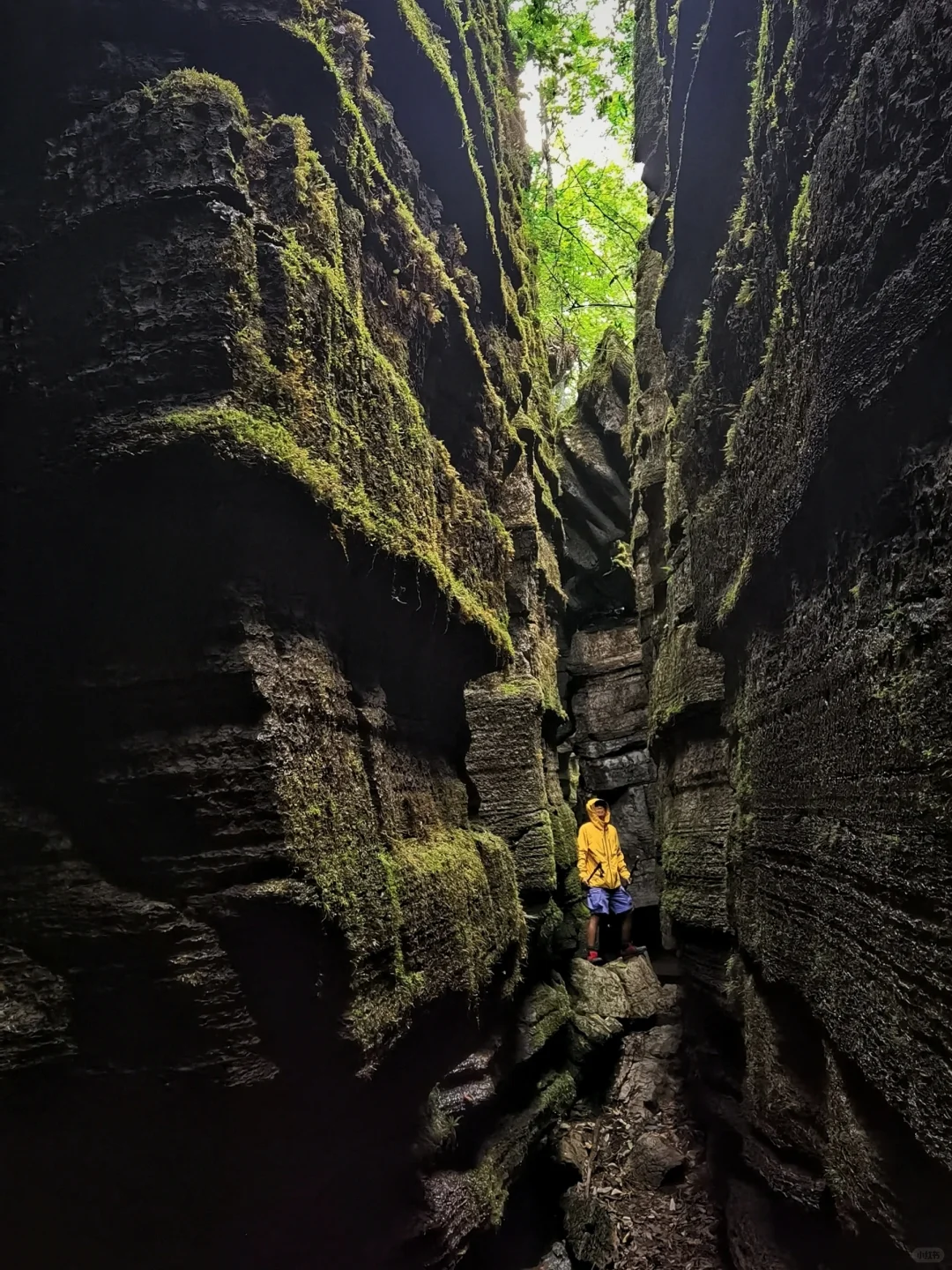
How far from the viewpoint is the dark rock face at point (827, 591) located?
188cm

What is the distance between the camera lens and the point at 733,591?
3.92 metres

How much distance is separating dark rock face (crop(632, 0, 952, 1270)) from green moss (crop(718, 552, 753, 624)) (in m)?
0.03

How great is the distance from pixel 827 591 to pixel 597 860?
7.50 m

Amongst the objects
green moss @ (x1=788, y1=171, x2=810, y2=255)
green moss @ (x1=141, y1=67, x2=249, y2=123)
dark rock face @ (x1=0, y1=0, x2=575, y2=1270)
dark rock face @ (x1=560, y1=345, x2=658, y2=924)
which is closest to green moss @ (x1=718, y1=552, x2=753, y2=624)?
green moss @ (x1=788, y1=171, x2=810, y2=255)

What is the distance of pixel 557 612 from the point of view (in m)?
11.2

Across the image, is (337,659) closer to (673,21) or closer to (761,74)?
(761,74)

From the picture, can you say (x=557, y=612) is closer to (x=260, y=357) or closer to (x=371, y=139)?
(x=371, y=139)

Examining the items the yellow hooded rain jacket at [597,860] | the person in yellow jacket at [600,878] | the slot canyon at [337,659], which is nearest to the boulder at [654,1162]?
the slot canyon at [337,659]

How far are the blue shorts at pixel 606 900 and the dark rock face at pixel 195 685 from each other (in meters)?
6.45

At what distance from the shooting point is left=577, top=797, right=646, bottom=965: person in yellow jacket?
939 cm

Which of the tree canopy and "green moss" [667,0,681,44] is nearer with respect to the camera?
"green moss" [667,0,681,44]

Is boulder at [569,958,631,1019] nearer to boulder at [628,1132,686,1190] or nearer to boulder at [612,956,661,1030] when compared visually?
boulder at [612,956,661,1030]

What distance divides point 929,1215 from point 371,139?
4.98 m

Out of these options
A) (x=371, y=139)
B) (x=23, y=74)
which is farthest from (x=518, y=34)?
(x=23, y=74)
